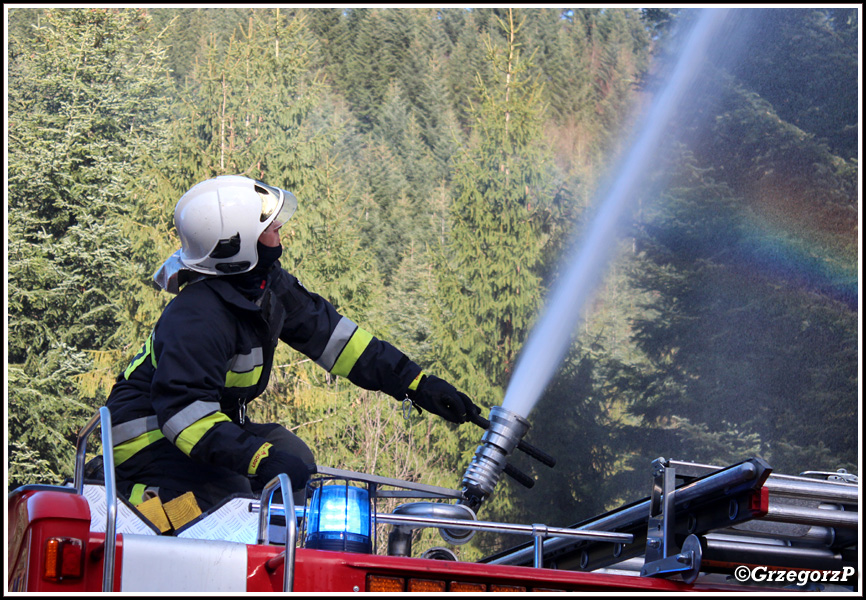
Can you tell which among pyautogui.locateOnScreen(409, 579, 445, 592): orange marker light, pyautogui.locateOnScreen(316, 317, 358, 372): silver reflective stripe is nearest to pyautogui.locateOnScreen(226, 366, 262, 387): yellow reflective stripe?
pyautogui.locateOnScreen(316, 317, 358, 372): silver reflective stripe

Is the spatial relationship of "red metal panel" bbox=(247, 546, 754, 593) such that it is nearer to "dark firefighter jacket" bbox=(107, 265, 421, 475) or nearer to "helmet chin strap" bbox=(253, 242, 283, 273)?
"dark firefighter jacket" bbox=(107, 265, 421, 475)

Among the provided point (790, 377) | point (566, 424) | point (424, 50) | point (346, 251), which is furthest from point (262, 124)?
point (424, 50)

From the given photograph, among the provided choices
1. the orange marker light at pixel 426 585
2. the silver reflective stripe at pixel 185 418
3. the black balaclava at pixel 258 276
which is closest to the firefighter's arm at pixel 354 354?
the black balaclava at pixel 258 276

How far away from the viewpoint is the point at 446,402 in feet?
12.5

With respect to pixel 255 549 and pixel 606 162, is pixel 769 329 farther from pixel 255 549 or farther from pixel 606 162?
pixel 255 549

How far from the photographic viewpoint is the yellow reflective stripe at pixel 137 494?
2983 millimetres

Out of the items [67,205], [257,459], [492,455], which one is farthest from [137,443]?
[67,205]

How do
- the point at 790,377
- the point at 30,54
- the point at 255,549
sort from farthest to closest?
the point at 30,54 < the point at 790,377 < the point at 255,549

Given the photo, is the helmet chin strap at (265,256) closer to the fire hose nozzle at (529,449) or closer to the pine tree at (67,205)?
the fire hose nozzle at (529,449)

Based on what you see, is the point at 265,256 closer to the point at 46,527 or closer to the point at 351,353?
the point at 351,353

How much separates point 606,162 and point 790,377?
12.2m

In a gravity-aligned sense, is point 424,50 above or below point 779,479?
above

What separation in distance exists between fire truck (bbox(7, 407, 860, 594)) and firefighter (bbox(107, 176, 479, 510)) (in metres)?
0.21

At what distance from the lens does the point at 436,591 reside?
220 centimetres
